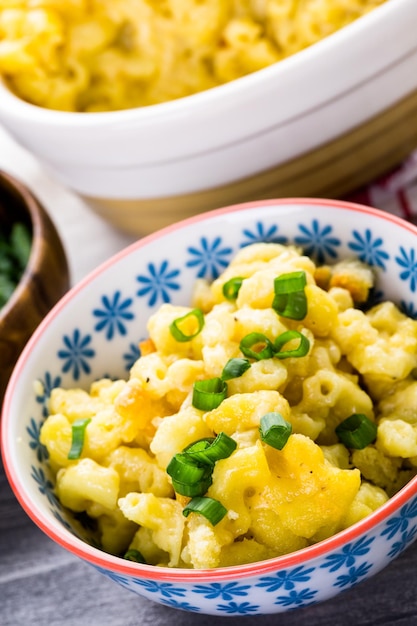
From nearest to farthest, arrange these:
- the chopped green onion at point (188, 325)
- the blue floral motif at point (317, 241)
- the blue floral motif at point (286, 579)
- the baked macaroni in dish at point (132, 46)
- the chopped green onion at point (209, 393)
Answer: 1. the blue floral motif at point (286, 579)
2. the chopped green onion at point (209, 393)
3. the chopped green onion at point (188, 325)
4. the blue floral motif at point (317, 241)
5. the baked macaroni in dish at point (132, 46)

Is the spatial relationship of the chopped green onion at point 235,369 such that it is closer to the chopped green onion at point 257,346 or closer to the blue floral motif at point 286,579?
the chopped green onion at point 257,346

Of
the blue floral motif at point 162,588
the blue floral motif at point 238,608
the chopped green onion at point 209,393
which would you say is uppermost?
the chopped green onion at point 209,393

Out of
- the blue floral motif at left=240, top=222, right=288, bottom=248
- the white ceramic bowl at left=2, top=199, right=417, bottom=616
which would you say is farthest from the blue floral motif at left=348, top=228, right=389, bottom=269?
the blue floral motif at left=240, top=222, right=288, bottom=248

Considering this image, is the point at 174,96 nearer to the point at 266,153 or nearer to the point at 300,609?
the point at 266,153

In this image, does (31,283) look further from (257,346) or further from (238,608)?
(238,608)

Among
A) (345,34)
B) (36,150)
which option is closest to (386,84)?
(345,34)

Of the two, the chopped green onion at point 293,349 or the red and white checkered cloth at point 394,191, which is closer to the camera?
the chopped green onion at point 293,349

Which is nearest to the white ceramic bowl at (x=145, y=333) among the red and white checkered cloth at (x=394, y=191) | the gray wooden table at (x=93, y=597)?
the gray wooden table at (x=93, y=597)
